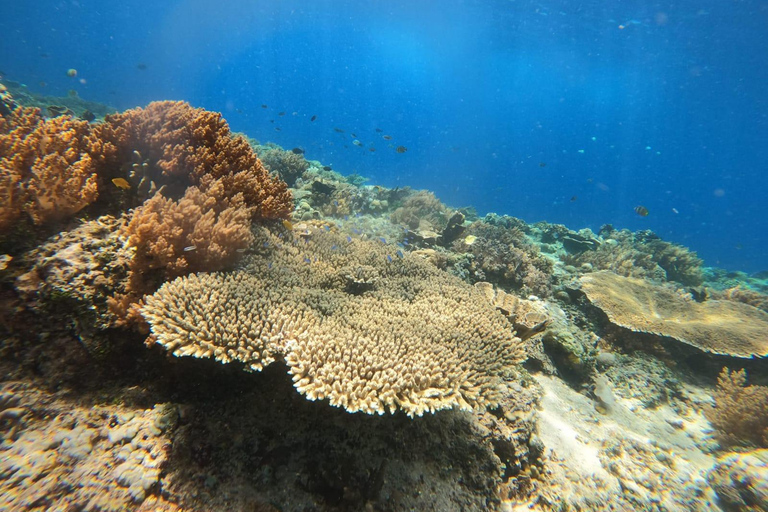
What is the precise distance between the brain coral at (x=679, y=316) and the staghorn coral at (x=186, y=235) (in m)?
7.90

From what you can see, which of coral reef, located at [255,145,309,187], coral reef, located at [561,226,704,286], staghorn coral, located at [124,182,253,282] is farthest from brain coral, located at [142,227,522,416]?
coral reef, located at [561,226,704,286]

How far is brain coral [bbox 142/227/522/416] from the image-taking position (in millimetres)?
2746

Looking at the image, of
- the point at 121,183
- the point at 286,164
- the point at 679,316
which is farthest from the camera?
the point at 286,164

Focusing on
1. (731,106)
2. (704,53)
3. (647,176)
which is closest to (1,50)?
(704,53)

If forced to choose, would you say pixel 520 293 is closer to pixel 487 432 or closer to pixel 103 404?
pixel 487 432

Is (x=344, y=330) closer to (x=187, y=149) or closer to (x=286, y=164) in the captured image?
(x=187, y=149)

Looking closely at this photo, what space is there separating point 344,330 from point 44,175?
3.72 m

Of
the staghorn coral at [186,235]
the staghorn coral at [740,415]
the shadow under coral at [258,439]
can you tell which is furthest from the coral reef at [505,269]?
the staghorn coral at [186,235]

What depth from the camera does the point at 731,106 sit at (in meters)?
47.4

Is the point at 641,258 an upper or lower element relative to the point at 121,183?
upper

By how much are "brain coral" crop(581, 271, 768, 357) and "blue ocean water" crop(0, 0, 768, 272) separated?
17.7 metres

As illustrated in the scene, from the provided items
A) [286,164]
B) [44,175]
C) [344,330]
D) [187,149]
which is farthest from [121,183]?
[286,164]

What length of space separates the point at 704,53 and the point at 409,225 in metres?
40.8

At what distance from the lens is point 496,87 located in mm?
97375
